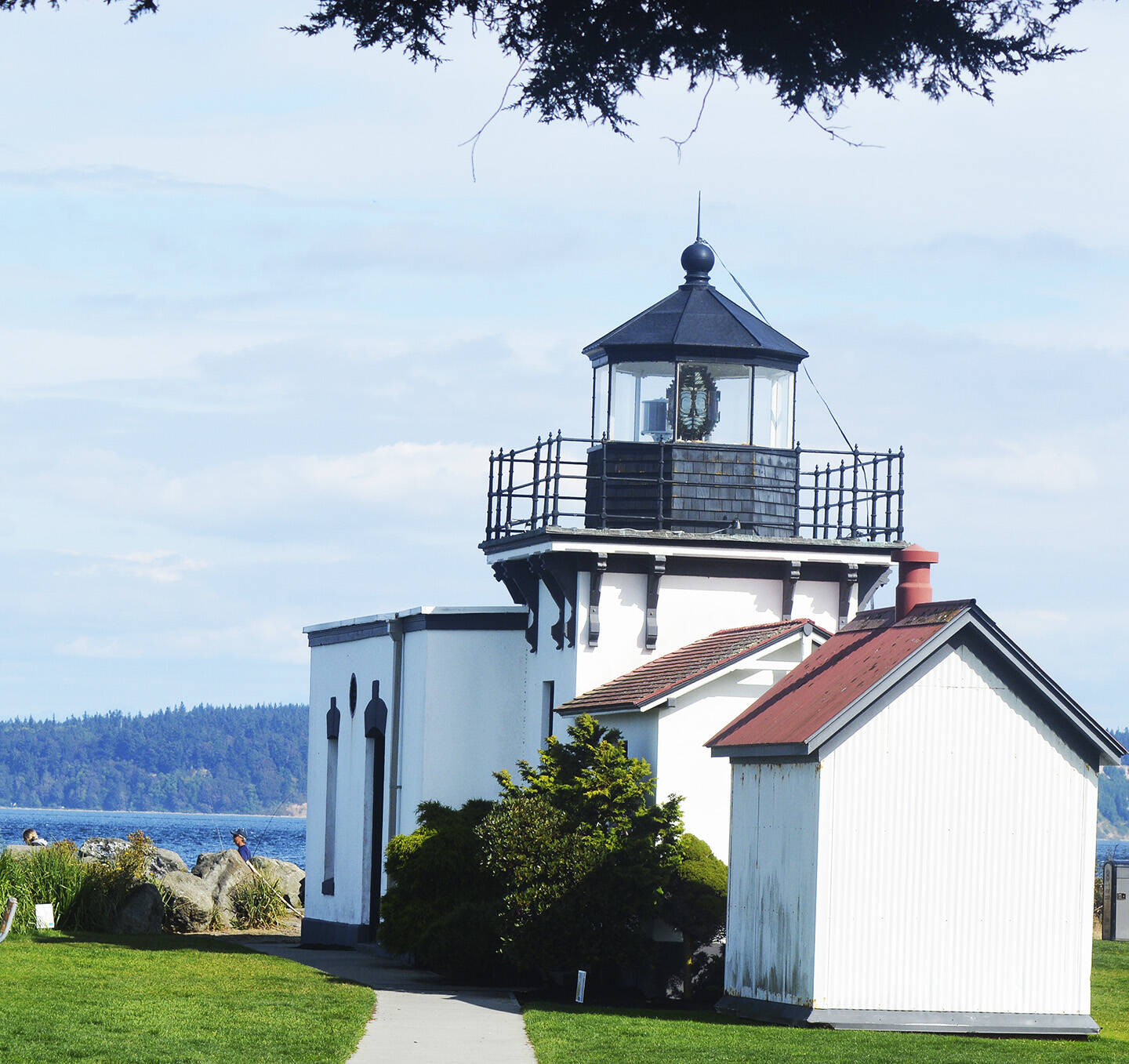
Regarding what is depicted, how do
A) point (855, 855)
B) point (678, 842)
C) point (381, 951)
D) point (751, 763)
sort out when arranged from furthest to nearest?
point (381, 951), point (678, 842), point (751, 763), point (855, 855)

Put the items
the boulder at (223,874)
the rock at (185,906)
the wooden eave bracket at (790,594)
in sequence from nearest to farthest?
the wooden eave bracket at (790,594), the rock at (185,906), the boulder at (223,874)

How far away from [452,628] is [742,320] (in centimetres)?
564

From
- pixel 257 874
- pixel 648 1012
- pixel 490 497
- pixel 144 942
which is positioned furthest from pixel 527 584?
pixel 257 874

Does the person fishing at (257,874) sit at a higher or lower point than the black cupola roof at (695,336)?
lower

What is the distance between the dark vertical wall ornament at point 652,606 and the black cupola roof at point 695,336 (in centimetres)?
288

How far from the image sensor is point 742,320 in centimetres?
2473

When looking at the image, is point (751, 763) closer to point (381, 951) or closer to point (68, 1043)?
point (68, 1043)

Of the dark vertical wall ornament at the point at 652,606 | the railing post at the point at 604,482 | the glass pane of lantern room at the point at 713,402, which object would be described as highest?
the glass pane of lantern room at the point at 713,402

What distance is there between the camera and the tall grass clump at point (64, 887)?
26484 mm

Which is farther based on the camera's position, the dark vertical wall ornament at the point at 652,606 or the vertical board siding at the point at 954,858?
the dark vertical wall ornament at the point at 652,606

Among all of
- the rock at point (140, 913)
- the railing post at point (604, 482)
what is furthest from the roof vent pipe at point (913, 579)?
the rock at point (140, 913)

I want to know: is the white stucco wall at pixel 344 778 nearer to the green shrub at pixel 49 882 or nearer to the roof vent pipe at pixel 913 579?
the green shrub at pixel 49 882

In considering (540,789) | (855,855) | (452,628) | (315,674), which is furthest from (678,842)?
(315,674)

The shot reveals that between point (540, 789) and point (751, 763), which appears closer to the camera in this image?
point (751, 763)
